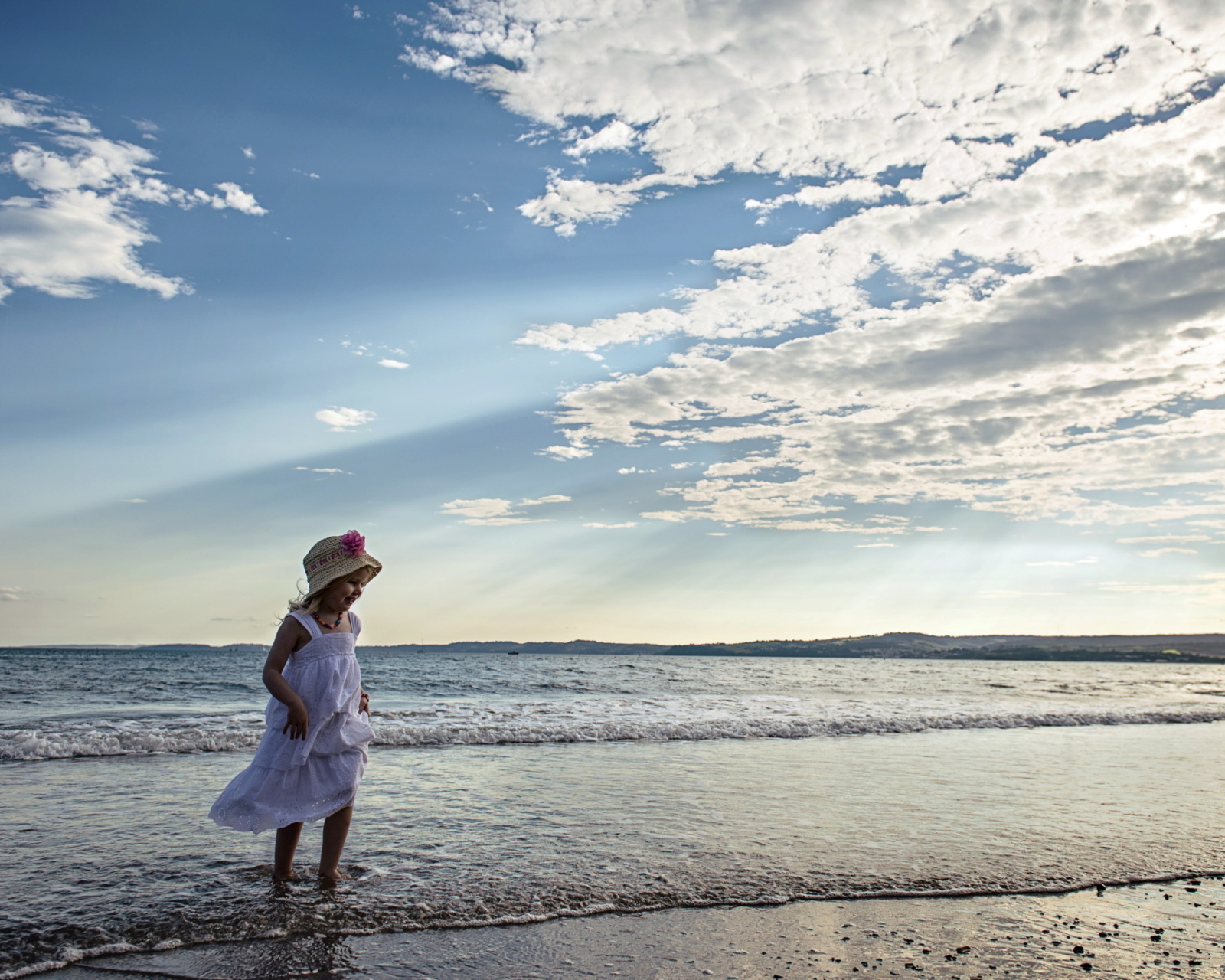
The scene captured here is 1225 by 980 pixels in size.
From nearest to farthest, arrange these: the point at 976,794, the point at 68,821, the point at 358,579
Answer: the point at 358,579 < the point at 68,821 < the point at 976,794

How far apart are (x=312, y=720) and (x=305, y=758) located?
0.21 meters

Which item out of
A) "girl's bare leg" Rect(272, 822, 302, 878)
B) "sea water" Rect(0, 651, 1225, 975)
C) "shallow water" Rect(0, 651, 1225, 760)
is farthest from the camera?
"shallow water" Rect(0, 651, 1225, 760)

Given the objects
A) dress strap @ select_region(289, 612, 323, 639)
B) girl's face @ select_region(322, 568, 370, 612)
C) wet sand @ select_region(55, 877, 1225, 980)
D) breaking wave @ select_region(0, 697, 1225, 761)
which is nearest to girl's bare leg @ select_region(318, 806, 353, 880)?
wet sand @ select_region(55, 877, 1225, 980)

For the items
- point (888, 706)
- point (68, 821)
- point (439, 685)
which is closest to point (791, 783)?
point (68, 821)

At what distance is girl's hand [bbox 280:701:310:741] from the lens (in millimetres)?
4195

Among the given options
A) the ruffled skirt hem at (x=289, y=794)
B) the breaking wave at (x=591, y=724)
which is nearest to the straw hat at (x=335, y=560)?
the ruffled skirt hem at (x=289, y=794)

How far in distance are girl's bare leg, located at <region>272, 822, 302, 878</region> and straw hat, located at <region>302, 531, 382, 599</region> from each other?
143 cm

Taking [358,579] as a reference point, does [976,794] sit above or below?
below

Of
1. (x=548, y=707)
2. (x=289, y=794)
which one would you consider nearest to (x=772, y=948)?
(x=289, y=794)

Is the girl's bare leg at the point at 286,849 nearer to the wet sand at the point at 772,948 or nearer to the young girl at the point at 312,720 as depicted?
the young girl at the point at 312,720

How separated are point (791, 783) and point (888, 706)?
1275 cm

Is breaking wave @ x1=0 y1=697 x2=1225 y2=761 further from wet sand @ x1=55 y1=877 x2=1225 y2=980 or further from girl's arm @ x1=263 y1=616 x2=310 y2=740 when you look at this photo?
wet sand @ x1=55 y1=877 x2=1225 y2=980

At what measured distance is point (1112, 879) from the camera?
4.92 m

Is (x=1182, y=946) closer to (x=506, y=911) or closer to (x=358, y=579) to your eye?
(x=506, y=911)
